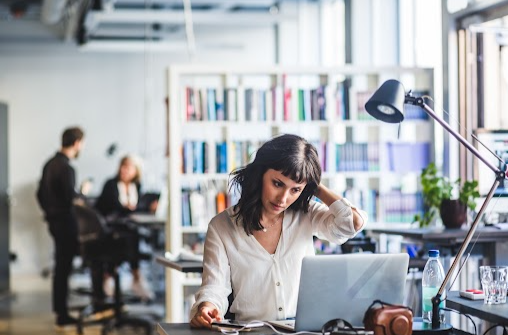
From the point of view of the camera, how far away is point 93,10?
9.59m

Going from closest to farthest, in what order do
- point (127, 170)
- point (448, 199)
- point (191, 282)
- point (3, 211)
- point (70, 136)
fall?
point (448, 199) → point (191, 282) → point (70, 136) → point (127, 170) → point (3, 211)

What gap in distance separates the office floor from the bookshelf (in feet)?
4.43

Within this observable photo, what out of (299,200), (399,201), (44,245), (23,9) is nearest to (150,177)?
(44,245)

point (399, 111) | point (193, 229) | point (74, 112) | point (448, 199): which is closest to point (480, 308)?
point (399, 111)

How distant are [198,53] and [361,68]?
6.28 meters

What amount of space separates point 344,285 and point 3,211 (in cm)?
850

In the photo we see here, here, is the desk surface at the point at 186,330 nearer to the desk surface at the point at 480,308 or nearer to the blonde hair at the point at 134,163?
the desk surface at the point at 480,308

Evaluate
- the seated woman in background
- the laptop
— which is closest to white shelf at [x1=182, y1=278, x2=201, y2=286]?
the seated woman in background

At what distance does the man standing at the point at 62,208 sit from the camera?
7574 mm

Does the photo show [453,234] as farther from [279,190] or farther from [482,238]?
[279,190]

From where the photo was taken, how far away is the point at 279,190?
10.2 feet

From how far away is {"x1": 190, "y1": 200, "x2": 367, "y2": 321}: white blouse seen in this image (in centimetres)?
316

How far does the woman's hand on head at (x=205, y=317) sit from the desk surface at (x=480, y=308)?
0.85 meters

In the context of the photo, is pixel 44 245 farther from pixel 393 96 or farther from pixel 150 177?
pixel 393 96
